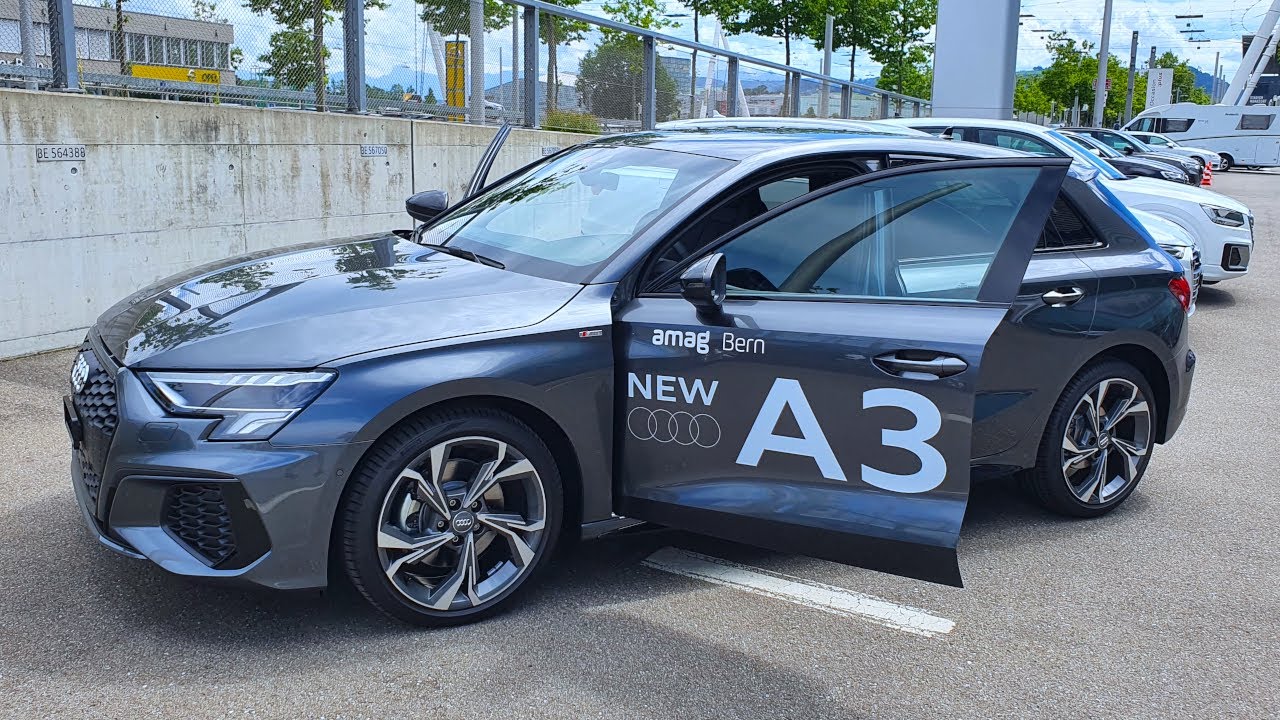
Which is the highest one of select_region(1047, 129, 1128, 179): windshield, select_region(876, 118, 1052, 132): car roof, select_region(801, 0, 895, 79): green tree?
select_region(801, 0, 895, 79): green tree

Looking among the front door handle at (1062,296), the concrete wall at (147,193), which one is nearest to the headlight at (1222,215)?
the front door handle at (1062,296)

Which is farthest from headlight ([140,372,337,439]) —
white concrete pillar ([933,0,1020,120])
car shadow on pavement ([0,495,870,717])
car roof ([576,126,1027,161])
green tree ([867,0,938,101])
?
green tree ([867,0,938,101])

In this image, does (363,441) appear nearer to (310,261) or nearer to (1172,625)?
(310,261)

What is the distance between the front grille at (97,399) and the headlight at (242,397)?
0.18 meters

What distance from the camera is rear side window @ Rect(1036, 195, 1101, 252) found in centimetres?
456

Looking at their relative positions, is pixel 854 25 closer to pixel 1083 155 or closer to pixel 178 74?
pixel 1083 155

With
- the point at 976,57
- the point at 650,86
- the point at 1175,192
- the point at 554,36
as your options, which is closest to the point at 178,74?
the point at 554,36

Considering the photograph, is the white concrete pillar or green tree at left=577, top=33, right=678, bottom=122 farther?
the white concrete pillar

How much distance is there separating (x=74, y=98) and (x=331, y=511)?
17.5 ft

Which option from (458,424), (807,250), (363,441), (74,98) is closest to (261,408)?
(363,441)

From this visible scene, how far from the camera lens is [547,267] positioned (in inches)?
154

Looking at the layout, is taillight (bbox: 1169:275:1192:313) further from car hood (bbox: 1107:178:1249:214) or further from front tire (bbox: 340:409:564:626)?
car hood (bbox: 1107:178:1249:214)

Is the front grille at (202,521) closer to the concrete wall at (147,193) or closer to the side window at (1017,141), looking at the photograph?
the concrete wall at (147,193)

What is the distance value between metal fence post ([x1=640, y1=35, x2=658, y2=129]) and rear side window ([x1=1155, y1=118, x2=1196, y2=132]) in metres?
39.7
